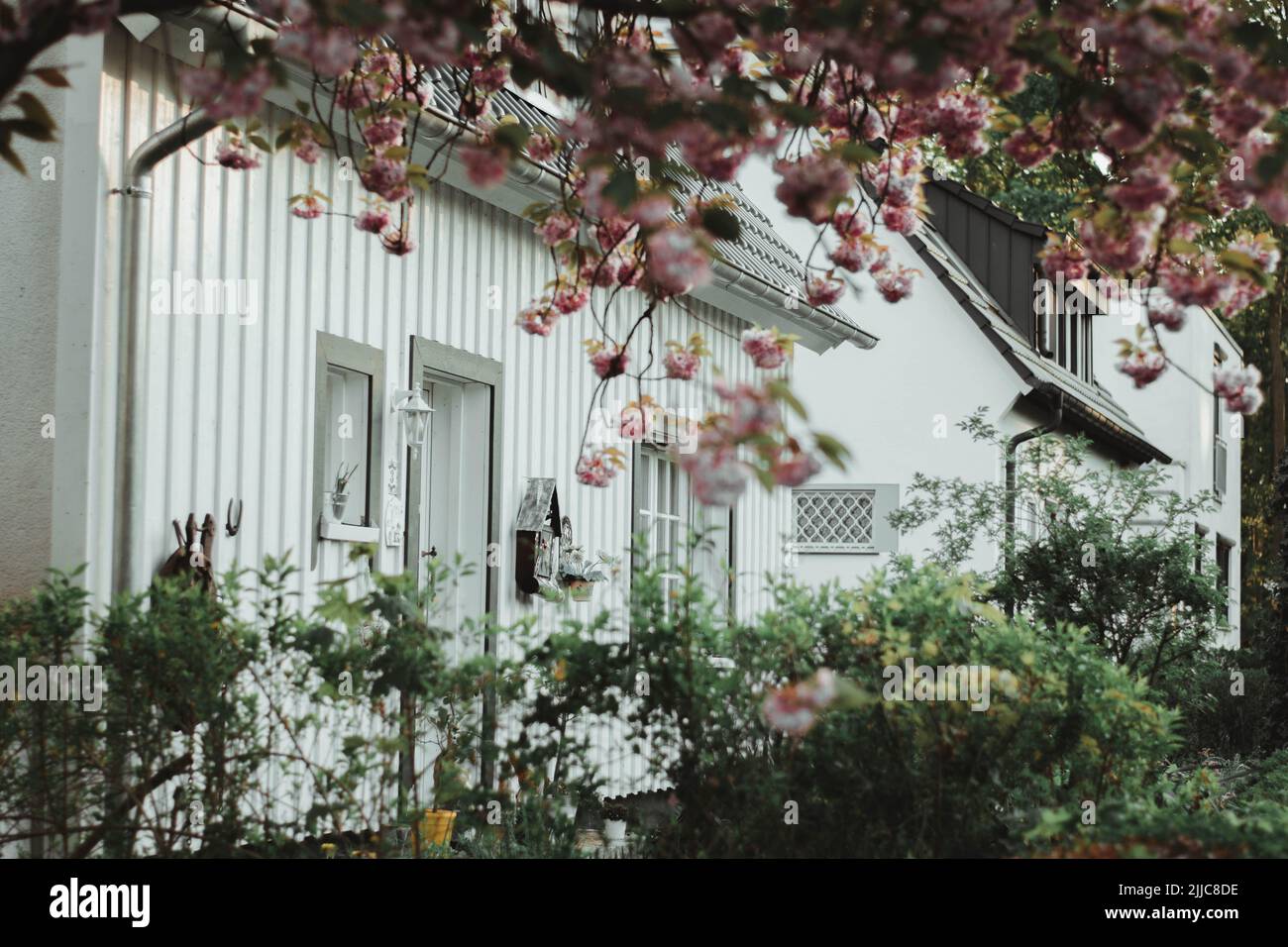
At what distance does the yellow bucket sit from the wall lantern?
188 cm

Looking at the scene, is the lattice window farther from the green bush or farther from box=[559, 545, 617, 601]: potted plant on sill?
the green bush

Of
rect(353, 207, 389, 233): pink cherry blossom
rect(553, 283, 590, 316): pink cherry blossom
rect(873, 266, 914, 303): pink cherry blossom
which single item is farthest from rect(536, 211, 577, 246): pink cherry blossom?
rect(873, 266, 914, 303): pink cherry blossom

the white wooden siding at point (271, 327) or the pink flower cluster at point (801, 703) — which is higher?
the white wooden siding at point (271, 327)

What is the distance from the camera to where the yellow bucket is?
518 cm

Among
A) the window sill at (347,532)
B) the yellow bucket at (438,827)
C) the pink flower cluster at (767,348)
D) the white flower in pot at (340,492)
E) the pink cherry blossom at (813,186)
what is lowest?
the yellow bucket at (438,827)

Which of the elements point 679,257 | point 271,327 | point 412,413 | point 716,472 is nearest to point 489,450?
point 412,413

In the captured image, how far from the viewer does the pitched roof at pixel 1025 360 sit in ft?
49.4

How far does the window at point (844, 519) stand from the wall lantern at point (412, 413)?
8845 millimetres

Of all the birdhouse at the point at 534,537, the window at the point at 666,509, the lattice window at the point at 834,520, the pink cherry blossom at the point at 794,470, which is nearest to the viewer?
the pink cherry blossom at the point at 794,470

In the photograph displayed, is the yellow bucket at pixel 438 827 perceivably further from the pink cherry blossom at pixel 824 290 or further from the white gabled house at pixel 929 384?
the white gabled house at pixel 929 384

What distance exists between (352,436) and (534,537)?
153cm

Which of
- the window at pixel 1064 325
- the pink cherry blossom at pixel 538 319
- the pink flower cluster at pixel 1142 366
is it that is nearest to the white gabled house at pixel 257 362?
the pink cherry blossom at pixel 538 319

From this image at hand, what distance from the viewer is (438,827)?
556cm

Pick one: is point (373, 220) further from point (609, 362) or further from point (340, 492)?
point (340, 492)
